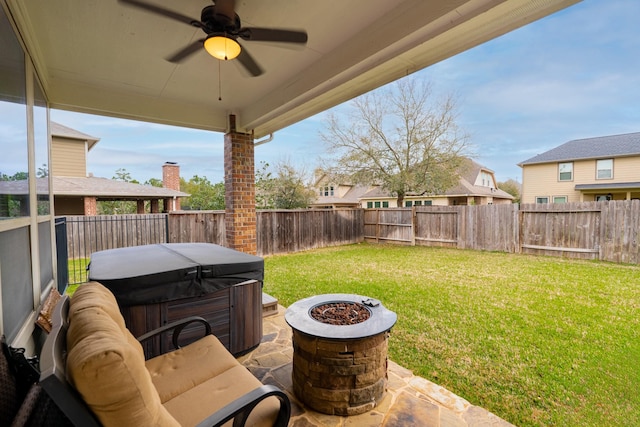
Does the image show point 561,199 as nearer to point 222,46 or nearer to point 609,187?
point 609,187

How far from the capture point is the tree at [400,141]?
37.4ft

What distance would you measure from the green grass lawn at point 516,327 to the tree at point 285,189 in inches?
316

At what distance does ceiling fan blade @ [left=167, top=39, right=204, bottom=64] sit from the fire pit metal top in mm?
2278

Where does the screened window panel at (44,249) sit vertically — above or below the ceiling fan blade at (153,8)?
below

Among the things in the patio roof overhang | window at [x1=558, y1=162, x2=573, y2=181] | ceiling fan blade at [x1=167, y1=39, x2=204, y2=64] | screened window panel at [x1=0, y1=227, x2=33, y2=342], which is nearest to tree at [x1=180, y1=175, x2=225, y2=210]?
ceiling fan blade at [x1=167, y1=39, x2=204, y2=64]

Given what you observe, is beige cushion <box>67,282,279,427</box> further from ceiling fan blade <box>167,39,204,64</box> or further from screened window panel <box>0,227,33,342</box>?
ceiling fan blade <box>167,39,204,64</box>

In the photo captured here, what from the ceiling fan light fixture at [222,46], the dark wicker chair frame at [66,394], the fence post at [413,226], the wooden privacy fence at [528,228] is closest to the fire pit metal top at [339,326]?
the dark wicker chair frame at [66,394]

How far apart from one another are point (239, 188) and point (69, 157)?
1106 cm

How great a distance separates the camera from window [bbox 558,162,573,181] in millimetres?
14516

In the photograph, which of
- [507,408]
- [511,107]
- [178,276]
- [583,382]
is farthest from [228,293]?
[511,107]

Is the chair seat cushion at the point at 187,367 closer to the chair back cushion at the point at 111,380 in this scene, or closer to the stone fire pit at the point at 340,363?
the stone fire pit at the point at 340,363

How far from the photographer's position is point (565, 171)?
48.2 ft

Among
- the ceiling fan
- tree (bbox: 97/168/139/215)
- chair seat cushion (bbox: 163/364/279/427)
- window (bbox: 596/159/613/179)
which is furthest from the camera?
tree (bbox: 97/168/139/215)

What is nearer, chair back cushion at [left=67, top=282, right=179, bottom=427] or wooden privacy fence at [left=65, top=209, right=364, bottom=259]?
chair back cushion at [left=67, top=282, right=179, bottom=427]
